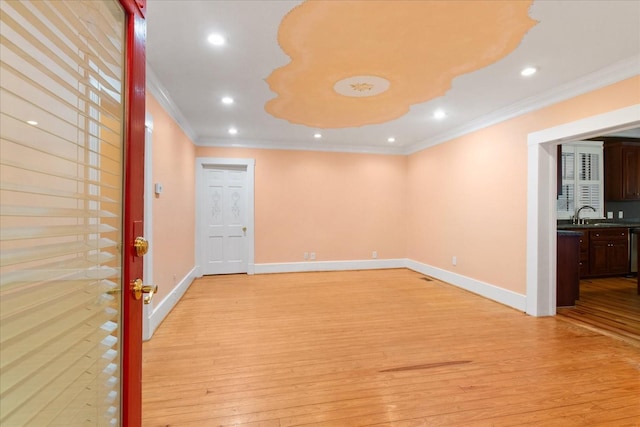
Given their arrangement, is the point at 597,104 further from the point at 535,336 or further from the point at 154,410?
the point at 154,410

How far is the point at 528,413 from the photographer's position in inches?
72.6

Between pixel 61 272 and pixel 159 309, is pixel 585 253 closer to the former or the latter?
pixel 159 309

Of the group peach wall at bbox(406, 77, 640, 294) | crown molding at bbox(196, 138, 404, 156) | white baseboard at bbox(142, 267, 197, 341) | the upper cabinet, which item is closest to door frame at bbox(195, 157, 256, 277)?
crown molding at bbox(196, 138, 404, 156)

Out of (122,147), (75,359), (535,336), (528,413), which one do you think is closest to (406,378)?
(528,413)

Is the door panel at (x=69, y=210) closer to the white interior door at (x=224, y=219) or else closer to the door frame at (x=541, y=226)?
the door frame at (x=541, y=226)

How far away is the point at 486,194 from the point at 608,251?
2975 millimetres

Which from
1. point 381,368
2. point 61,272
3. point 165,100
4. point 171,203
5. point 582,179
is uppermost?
point 165,100

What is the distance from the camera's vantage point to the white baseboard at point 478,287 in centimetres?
375

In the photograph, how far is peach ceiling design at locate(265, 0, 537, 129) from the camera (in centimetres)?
201

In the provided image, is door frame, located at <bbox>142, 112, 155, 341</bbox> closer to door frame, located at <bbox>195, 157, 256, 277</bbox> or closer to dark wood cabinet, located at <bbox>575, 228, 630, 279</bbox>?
door frame, located at <bbox>195, 157, 256, 277</bbox>

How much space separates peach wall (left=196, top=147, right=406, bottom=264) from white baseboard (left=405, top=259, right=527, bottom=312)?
2.83ft

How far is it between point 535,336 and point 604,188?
15.6 ft

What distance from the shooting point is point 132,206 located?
0.95 metres

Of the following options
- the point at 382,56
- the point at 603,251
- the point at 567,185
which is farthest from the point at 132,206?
the point at 567,185
